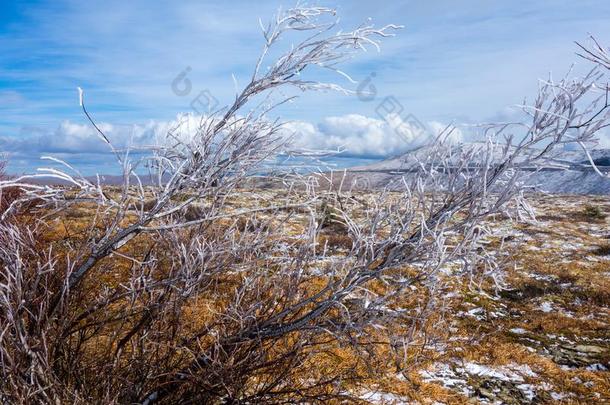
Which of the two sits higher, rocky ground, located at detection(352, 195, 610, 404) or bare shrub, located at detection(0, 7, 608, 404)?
bare shrub, located at detection(0, 7, 608, 404)

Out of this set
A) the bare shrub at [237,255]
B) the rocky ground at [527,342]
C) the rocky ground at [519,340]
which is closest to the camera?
the bare shrub at [237,255]

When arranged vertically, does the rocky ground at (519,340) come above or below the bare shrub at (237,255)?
below

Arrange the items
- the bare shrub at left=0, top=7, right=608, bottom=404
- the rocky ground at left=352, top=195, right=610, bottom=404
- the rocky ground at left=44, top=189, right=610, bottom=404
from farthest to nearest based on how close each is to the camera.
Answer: the rocky ground at left=352, top=195, right=610, bottom=404, the rocky ground at left=44, top=189, right=610, bottom=404, the bare shrub at left=0, top=7, right=608, bottom=404

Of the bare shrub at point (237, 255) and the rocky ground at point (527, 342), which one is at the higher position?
the bare shrub at point (237, 255)

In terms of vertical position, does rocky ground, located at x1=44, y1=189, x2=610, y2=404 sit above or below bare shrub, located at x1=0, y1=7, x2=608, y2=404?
below

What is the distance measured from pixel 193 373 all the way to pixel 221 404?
0.46m

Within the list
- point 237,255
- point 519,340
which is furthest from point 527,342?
point 237,255

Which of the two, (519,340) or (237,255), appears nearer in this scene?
(237,255)

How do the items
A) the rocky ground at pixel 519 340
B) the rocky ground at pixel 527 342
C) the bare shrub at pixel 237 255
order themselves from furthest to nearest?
the rocky ground at pixel 527 342, the rocky ground at pixel 519 340, the bare shrub at pixel 237 255

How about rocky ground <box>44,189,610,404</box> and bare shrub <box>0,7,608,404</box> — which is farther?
rocky ground <box>44,189,610,404</box>

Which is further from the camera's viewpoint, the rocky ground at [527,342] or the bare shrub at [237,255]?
the rocky ground at [527,342]

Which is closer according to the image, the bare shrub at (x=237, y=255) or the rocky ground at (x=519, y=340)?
the bare shrub at (x=237, y=255)

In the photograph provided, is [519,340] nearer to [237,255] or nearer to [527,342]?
[527,342]

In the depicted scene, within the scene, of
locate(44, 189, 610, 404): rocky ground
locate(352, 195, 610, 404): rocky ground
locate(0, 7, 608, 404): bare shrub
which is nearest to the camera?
locate(0, 7, 608, 404): bare shrub
